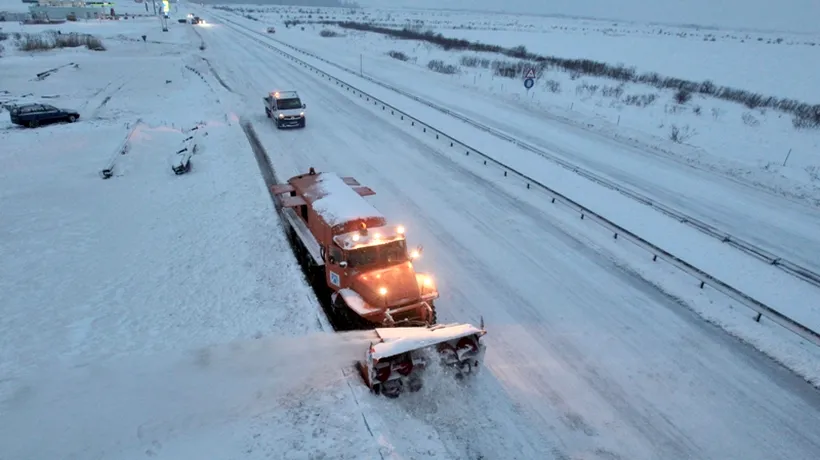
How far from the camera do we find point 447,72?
4650 centimetres

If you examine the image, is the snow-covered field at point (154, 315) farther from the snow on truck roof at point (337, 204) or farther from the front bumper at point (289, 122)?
the front bumper at point (289, 122)

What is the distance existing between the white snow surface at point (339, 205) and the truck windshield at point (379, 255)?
1.09 metres

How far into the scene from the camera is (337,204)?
1170 centimetres

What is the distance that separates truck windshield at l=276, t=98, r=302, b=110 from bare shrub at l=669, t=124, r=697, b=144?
20.7 metres

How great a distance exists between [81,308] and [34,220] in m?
6.57

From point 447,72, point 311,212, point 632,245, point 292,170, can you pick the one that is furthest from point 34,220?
point 447,72

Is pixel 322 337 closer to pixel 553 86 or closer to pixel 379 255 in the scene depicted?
pixel 379 255

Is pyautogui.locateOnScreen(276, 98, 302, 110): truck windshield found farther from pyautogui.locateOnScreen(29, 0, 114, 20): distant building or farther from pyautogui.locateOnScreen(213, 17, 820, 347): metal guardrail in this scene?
pyautogui.locateOnScreen(29, 0, 114, 20): distant building

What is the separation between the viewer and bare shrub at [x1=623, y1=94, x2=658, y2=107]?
3325 cm

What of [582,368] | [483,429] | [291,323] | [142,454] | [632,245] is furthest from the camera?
[632,245]

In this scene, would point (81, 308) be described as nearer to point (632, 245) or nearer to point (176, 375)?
point (176, 375)

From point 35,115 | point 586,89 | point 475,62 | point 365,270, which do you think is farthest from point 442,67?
point 365,270

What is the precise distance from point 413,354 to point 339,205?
15.8 ft

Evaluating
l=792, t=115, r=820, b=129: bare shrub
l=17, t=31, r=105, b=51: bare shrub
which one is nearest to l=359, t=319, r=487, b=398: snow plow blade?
l=792, t=115, r=820, b=129: bare shrub
